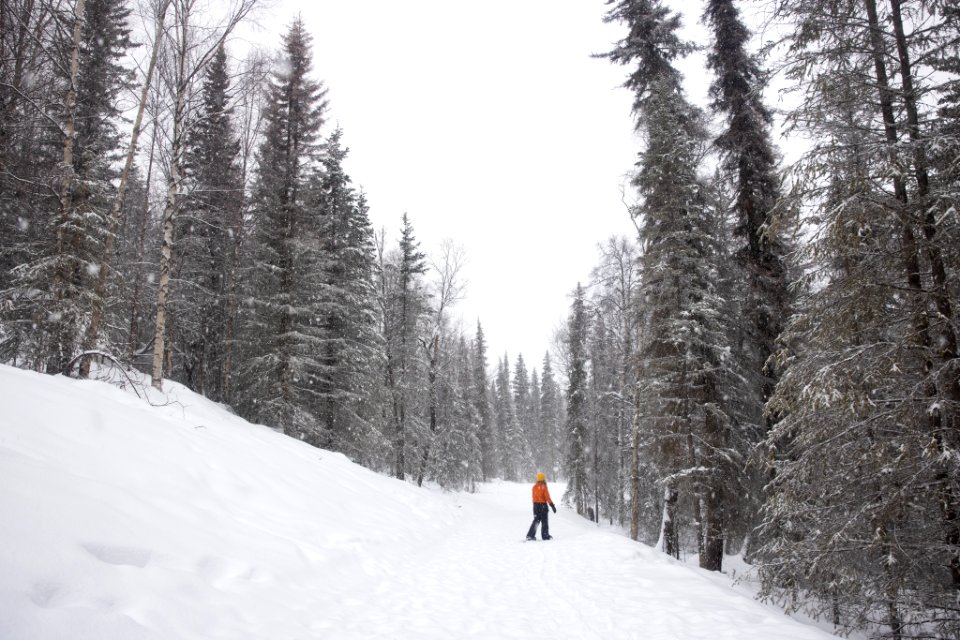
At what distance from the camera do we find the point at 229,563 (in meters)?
4.69

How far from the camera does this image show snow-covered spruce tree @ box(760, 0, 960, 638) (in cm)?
534

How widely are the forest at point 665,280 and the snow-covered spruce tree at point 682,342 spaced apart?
0.32 ft

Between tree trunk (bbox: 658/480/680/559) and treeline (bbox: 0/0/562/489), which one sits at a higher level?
treeline (bbox: 0/0/562/489)

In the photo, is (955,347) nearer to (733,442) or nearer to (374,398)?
(733,442)

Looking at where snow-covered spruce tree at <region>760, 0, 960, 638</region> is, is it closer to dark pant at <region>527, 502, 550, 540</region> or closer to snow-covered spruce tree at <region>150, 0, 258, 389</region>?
dark pant at <region>527, 502, 550, 540</region>

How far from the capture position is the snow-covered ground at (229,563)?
3.16 metres

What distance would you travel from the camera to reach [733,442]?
42.8 feet

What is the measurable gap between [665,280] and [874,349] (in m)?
7.20

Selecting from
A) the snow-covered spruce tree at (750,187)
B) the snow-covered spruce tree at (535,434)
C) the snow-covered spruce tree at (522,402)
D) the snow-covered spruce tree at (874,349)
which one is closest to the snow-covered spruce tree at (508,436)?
the snow-covered spruce tree at (522,402)

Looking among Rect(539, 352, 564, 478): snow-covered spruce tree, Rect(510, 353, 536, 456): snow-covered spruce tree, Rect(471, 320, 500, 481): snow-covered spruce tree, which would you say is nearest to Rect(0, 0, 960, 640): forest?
Rect(471, 320, 500, 481): snow-covered spruce tree

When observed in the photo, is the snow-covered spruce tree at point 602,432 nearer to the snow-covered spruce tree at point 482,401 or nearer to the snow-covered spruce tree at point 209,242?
the snow-covered spruce tree at point 482,401

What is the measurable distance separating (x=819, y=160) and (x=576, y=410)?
25452 millimetres

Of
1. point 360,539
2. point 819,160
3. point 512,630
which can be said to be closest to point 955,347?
point 819,160

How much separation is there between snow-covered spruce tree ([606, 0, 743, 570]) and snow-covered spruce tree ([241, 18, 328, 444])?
11845mm
